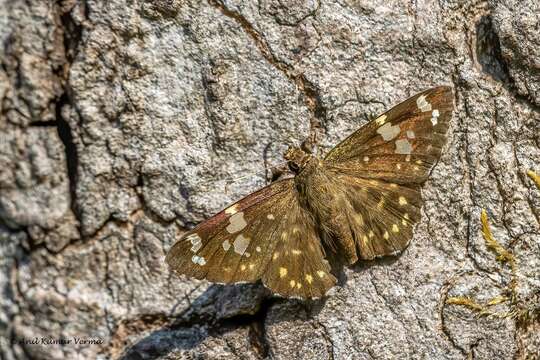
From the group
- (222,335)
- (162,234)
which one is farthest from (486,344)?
(162,234)

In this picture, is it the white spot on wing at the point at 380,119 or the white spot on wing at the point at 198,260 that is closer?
the white spot on wing at the point at 198,260

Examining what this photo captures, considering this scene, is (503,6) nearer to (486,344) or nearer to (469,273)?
(469,273)

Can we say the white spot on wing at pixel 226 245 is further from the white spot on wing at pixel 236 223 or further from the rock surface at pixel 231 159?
the rock surface at pixel 231 159

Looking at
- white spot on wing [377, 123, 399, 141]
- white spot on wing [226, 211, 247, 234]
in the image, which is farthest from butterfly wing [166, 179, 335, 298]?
white spot on wing [377, 123, 399, 141]

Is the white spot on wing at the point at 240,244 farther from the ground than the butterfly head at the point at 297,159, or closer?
closer

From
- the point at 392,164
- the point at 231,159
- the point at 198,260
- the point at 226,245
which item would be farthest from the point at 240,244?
the point at 392,164

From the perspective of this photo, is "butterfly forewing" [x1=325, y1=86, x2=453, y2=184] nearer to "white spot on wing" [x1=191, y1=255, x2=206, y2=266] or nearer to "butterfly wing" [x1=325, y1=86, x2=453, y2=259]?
"butterfly wing" [x1=325, y1=86, x2=453, y2=259]

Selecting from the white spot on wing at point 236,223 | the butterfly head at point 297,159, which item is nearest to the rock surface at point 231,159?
the butterfly head at point 297,159

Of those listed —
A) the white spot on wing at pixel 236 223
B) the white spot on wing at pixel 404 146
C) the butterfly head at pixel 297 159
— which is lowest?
the white spot on wing at pixel 236 223
